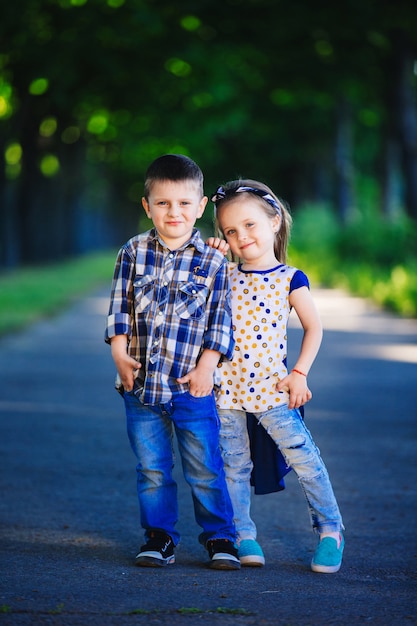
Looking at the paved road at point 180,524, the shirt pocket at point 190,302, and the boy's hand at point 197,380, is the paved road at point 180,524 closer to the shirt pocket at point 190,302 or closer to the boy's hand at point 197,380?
the boy's hand at point 197,380

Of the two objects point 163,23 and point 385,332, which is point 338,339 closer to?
point 385,332

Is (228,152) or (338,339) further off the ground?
(228,152)

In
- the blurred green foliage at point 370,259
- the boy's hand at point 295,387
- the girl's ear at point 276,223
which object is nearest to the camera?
the boy's hand at point 295,387

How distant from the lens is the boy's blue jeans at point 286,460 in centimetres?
457

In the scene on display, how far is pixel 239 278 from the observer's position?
4625 mm

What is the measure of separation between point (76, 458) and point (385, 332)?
9202 millimetres

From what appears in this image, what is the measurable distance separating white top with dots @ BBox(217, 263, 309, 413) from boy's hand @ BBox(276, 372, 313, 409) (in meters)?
0.04

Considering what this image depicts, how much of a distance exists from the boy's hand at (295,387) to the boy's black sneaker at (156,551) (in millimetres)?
710

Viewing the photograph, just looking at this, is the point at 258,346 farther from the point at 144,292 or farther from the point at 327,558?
the point at 327,558

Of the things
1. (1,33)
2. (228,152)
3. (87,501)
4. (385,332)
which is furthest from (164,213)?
(228,152)

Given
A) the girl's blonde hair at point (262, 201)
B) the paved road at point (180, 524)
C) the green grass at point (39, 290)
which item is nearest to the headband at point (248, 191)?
the girl's blonde hair at point (262, 201)

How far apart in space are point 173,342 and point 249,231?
56 centimetres

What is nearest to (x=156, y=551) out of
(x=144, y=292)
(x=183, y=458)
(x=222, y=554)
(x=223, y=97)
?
(x=222, y=554)

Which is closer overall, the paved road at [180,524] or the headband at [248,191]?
the paved road at [180,524]
